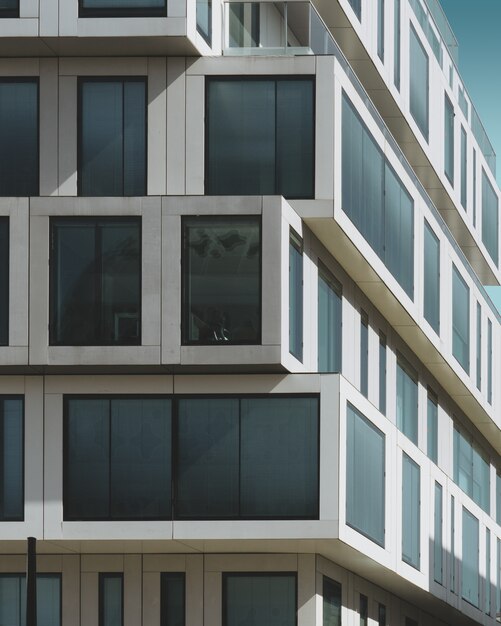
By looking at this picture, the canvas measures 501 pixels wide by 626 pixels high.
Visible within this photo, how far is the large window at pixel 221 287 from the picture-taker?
37062 mm

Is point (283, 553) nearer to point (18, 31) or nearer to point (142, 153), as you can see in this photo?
point (142, 153)

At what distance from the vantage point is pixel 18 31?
3772cm

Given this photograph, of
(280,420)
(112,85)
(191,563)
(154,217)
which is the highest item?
(112,85)

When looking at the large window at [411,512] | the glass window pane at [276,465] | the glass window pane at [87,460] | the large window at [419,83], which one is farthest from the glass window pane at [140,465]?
the large window at [419,83]

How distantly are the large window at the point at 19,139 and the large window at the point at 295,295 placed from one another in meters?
5.27

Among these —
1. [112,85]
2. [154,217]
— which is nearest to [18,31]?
[112,85]

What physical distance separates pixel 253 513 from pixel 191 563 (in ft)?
8.59

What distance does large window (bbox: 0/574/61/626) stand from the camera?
39281 mm

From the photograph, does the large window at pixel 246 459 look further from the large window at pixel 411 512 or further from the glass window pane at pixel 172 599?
the large window at pixel 411 512

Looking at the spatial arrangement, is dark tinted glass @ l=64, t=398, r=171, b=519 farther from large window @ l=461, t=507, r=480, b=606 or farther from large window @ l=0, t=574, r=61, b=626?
large window @ l=461, t=507, r=480, b=606

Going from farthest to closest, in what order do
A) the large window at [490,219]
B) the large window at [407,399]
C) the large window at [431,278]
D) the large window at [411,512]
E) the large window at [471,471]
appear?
the large window at [490,219] < the large window at [471,471] < the large window at [431,278] < the large window at [407,399] < the large window at [411,512]

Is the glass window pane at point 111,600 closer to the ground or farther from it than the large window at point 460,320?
closer to the ground

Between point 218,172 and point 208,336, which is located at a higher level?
point 218,172

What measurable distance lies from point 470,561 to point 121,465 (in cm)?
2209
